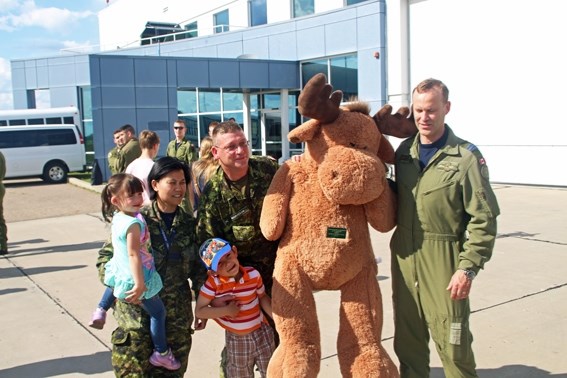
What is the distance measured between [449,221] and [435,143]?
439 mm

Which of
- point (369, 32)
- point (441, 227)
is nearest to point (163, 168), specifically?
point (441, 227)

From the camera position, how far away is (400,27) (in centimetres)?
1520

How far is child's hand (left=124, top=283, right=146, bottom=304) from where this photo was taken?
279cm

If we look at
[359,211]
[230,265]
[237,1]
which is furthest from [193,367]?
[237,1]

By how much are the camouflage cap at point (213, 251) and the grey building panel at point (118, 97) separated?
15.6 m

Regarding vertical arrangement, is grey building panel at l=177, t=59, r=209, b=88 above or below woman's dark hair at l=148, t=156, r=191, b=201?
above

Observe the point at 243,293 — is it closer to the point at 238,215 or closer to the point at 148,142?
the point at 238,215

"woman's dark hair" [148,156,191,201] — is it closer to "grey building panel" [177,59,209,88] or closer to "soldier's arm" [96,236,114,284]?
"soldier's arm" [96,236,114,284]

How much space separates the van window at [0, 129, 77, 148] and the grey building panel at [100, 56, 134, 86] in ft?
10.0

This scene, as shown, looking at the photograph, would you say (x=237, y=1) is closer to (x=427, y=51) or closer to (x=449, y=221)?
(x=427, y=51)

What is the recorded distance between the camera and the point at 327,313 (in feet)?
16.6

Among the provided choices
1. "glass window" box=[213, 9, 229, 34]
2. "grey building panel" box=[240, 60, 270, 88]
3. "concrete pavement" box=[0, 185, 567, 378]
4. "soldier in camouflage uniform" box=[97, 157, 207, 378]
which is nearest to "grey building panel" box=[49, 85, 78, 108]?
"glass window" box=[213, 9, 229, 34]

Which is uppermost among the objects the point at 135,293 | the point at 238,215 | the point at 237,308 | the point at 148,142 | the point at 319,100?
the point at 319,100

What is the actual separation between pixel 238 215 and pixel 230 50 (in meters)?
20.3
